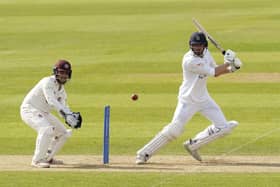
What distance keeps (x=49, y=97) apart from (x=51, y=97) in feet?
0.09

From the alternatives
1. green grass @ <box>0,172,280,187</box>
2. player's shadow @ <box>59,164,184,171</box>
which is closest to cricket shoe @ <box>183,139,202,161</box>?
player's shadow @ <box>59,164,184,171</box>

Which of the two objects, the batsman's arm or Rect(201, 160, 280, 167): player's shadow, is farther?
Rect(201, 160, 280, 167): player's shadow

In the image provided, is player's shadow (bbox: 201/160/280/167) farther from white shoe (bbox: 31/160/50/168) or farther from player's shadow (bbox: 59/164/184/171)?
white shoe (bbox: 31/160/50/168)

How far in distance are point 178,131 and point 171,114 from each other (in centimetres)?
453

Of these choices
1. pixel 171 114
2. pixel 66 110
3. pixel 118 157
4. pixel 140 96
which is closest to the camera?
pixel 66 110

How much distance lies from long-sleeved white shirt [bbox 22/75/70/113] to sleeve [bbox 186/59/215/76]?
182cm

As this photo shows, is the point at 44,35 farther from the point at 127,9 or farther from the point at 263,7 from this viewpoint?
the point at 263,7

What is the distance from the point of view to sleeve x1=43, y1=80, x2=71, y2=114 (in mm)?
13711

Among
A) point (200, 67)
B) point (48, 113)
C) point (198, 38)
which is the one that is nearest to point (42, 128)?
point (48, 113)

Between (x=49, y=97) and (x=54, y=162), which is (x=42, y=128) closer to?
(x=49, y=97)

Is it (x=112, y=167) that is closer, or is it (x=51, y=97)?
(x=51, y=97)

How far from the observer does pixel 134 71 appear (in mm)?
23781

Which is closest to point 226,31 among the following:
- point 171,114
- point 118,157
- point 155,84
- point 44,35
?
point 44,35

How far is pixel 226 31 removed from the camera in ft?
96.9
